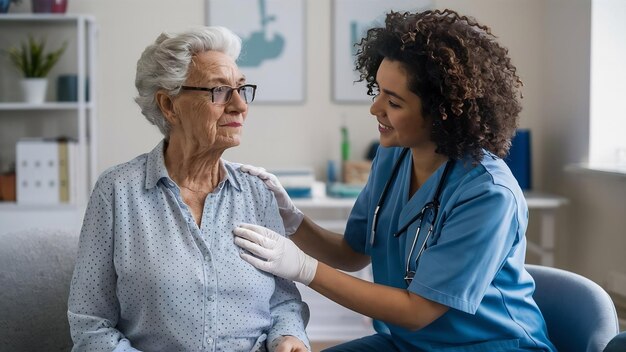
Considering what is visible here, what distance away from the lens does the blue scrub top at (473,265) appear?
4.89ft

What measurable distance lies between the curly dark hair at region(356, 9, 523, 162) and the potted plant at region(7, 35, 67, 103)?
2.34 metres

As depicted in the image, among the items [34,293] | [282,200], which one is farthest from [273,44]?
[34,293]

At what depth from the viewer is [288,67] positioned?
12.4 ft

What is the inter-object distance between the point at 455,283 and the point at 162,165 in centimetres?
67

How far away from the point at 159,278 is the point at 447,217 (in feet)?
2.01

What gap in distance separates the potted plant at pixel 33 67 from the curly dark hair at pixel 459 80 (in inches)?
92.0

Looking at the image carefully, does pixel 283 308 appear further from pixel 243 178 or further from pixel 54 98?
pixel 54 98

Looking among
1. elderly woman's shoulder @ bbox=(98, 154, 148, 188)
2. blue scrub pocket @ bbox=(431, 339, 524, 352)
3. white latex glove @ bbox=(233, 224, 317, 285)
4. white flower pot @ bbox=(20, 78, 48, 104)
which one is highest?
white flower pot @ bbox=(20, 78, 48, 104)

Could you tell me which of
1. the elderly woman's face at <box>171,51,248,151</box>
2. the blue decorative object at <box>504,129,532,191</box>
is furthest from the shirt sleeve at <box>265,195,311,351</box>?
the blue decorative object at <box>504,129,532,191</box>

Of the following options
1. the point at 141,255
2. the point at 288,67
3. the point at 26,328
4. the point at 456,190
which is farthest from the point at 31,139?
the point at 456,190

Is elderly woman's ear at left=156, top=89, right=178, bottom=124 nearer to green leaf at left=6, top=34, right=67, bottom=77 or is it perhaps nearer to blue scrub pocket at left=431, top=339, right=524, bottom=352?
blue scrub pocket at left=431, top=339, right=524, bottom=352

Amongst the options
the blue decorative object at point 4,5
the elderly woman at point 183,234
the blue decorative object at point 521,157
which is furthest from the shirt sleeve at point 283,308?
the blue decorative object at point 4,5

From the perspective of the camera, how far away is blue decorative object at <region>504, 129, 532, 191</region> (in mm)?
3537

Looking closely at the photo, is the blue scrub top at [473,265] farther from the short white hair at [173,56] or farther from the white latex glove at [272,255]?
the short white hair at [173,56]
